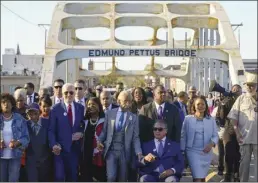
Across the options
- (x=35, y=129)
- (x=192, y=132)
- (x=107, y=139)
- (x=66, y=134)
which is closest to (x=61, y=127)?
(x=66, y=134)

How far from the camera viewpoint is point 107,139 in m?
7.98

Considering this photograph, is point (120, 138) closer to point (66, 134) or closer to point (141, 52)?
point (66, 134)

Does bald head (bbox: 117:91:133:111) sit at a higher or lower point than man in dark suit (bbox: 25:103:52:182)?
higher

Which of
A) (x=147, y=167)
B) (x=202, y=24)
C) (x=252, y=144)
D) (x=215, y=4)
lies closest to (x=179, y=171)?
(x=147, y=167)

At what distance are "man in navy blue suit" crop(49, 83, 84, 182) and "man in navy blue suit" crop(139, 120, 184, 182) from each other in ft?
3.62

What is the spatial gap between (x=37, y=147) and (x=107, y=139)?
1024 mm

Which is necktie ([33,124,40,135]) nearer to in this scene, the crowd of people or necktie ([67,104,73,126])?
the crowd of people

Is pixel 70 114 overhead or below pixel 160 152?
overhead

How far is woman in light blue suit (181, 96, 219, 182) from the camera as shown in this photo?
8227 millimetres

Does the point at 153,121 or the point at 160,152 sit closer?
the point at 160,152

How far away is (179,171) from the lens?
765 centimetres

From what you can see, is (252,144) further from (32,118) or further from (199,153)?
(32,118)

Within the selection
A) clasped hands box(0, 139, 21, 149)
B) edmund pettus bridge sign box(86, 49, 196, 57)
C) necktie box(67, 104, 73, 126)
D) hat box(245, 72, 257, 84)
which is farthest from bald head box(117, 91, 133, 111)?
edmund pettus bridge sign box(86, 49, 196, 57)

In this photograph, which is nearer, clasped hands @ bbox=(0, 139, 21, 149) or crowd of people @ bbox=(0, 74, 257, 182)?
clasped hands @ bbox=(0, 139, 21, 149)
